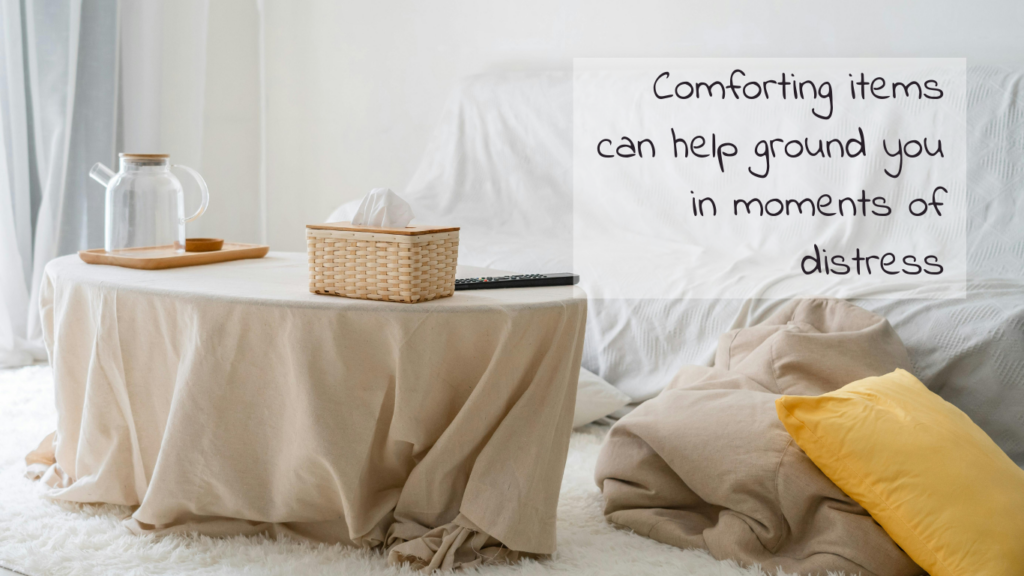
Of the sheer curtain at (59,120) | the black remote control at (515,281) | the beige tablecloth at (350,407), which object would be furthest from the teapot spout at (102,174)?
the sheer curtain at (59,120)

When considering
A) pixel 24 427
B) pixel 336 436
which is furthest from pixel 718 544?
pixel 24 427

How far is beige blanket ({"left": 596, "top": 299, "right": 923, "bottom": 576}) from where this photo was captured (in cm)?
119

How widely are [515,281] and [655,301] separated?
72 cm

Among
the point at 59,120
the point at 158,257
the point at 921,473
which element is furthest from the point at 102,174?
the point at 921,473

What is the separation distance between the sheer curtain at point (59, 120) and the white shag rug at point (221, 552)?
1378 millimetres

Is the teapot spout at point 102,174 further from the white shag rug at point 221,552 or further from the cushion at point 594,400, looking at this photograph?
the cushion at point 594,400

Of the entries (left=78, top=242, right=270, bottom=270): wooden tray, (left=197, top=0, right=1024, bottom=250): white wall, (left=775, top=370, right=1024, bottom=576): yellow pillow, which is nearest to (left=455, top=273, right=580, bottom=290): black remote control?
(left=775, top=370, right=1024, bottom=576): yellow pillow

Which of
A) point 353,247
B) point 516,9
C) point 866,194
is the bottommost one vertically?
point 353,247

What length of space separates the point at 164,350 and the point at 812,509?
40.6 inches

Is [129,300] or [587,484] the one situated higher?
[129,300]

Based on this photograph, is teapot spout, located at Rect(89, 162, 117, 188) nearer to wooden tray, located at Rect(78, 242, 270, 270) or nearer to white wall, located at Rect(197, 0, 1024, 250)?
wooden tray, located at Rect(78, 242, 270, 270)

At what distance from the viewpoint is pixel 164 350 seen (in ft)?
4.10

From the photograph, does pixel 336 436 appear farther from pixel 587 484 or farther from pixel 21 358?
pixel 21 358

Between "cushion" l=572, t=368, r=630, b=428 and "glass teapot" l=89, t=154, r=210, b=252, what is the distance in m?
0.92
